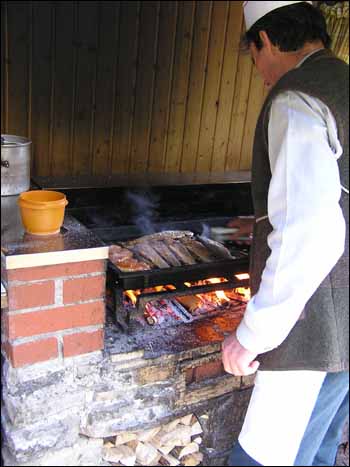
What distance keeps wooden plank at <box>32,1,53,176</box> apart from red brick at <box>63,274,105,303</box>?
154 centimetres

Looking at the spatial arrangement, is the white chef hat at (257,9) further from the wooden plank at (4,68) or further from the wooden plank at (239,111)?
the wooden plank at (239,111)

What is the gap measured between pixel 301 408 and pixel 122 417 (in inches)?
37.5

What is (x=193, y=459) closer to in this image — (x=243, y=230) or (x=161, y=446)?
(x=161, y=446)

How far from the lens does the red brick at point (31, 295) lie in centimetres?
209

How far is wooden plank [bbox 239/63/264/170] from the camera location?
4.31 meters

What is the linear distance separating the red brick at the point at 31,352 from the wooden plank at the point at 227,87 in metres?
2.49

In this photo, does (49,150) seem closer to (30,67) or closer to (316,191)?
(30,67)

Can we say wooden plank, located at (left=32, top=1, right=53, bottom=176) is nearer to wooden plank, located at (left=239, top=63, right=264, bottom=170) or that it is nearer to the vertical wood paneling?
the vertical wood paneling

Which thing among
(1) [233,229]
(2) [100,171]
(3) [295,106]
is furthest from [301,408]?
(2) [100,171]

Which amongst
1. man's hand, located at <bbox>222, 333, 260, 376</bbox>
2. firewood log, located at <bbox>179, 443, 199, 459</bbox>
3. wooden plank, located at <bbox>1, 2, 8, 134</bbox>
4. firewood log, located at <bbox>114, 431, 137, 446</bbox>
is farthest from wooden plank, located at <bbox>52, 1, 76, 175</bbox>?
man's hand, located at <bbox>222, 333, 260, 376</bbox>

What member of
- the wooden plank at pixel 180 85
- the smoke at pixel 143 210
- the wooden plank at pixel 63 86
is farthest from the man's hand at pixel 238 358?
the wooden plank at pixel 180 85

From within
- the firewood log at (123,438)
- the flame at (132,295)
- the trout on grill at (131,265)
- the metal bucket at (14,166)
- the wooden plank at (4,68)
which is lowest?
the firewood log at (123,438)

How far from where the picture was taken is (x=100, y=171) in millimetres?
3803

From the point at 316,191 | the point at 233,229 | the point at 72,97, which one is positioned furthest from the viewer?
the point at 72,97
